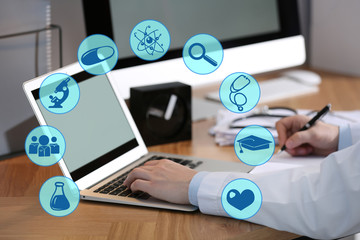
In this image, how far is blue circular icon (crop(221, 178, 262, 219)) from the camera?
31.3 inches

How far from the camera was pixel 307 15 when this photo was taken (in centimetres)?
198

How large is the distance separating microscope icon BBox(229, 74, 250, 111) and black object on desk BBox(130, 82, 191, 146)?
0.66 feet

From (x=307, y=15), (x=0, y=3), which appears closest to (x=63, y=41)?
(x=0, y=3)

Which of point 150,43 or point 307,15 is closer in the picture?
point 150,43

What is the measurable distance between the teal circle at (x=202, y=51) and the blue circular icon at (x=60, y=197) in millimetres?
507

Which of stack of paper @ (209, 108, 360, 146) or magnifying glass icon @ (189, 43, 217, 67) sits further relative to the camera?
magnifying glass icon @ (189, 43, 217, 67)

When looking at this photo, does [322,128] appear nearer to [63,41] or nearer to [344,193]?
[344,193]

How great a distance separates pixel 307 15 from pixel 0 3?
1255 mm

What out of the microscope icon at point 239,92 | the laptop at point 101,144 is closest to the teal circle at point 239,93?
the microscope icon at point 239,92

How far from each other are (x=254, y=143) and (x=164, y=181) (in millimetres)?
328

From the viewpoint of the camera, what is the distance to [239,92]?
A: 4.55ft

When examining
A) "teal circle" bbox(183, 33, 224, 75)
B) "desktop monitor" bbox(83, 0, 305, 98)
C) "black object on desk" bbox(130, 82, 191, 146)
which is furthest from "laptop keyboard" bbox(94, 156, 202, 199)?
"teal circle" bbox(183, 33, 224, 75)

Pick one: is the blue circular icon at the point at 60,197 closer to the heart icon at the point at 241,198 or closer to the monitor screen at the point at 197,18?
the heart icon at the point at 241,198

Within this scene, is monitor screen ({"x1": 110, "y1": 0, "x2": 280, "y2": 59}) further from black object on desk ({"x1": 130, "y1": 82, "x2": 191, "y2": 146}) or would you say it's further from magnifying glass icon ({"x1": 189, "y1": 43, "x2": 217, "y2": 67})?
black object on desk ({"x1": 130, "y1": 82, "x2": 191, "y2": 146})
